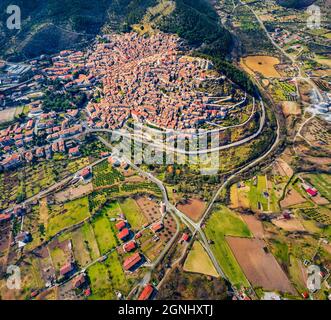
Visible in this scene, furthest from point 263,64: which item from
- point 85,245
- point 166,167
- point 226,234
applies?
point 85,245

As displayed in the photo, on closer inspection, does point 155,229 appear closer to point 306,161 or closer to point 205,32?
point 306,161

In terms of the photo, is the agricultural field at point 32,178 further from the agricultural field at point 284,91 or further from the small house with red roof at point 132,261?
the agricultural field at point 284,91

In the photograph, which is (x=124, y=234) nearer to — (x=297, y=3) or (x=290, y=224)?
(x=290, y=224)

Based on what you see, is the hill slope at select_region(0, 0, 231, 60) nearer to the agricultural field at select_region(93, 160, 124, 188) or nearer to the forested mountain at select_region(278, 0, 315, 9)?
the forested mountain at select_region(278, 0, 315, 9)

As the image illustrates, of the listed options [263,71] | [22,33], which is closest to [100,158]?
[263,71]

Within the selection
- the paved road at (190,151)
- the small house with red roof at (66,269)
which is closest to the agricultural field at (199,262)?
the small house with red roof at (66,269)
